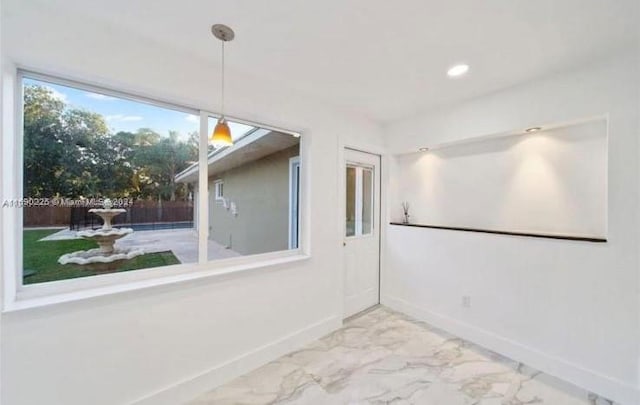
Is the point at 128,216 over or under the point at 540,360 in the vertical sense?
over

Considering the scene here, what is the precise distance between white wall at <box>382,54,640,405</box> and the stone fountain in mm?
3012

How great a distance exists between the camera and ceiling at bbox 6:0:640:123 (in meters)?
1.55

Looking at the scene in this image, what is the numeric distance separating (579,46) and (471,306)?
2395mm

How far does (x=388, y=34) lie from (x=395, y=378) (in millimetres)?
2588

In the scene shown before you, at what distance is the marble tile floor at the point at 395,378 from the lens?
196cm

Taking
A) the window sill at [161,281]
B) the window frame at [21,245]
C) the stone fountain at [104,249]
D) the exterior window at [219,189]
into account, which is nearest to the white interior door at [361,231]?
the window sill at [161,281]

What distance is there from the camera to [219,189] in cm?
234

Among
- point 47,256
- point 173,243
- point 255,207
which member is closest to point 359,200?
point 255,207

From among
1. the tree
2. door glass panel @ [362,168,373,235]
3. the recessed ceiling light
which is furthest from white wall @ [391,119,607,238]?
the tree

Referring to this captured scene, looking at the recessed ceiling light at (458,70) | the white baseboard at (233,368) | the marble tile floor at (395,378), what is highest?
the recessed ceiling light at (458,70)

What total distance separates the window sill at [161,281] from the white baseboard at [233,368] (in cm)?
72

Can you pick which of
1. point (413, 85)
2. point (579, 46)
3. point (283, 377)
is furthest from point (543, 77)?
point (283, 377)

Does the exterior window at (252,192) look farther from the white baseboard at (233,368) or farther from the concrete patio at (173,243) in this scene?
the white baseboard at (233,368)

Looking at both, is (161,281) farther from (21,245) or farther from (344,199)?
(344,199)
